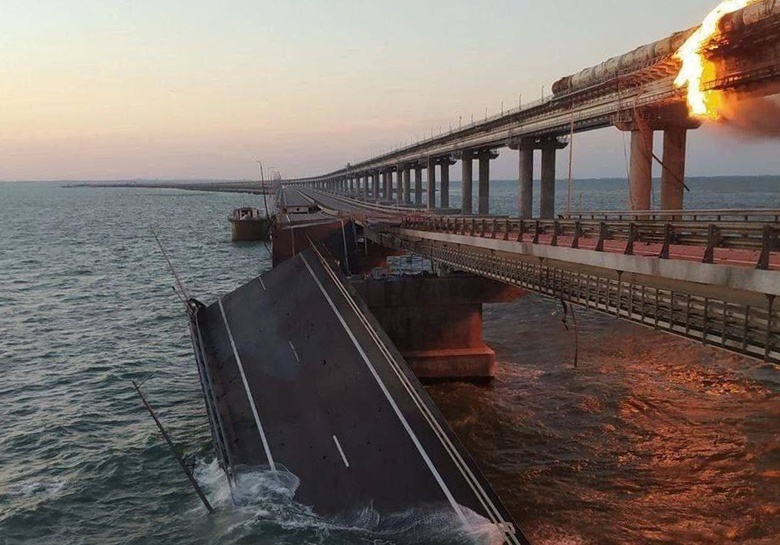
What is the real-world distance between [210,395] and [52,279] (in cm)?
4728

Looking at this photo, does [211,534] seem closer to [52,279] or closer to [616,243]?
[616,243]

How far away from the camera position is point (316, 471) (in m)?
20.6

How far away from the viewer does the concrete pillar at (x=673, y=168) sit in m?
41.3

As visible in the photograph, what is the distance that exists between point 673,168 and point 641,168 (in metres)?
2.38

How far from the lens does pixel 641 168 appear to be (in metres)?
41.1

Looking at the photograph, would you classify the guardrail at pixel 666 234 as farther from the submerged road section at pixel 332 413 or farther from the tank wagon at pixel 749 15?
the tank wagon at pixel 749 15

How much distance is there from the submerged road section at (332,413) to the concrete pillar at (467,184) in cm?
5137

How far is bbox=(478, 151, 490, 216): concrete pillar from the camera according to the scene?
83250 mm

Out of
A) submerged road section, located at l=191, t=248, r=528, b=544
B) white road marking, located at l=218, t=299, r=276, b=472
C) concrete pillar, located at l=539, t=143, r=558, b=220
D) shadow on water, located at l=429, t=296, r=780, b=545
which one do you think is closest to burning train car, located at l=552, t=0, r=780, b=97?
concrete pillar, located at l=539, t=143, r=558, b=220

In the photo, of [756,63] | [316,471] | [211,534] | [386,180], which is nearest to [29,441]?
[211,534]

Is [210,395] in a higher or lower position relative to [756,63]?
lower

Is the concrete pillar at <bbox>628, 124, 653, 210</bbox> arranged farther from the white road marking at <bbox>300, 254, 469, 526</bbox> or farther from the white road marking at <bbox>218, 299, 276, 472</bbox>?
the white road marking at <bbox>218, 299, 276, 472</bbox>

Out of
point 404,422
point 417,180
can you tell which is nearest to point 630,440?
point 404,422

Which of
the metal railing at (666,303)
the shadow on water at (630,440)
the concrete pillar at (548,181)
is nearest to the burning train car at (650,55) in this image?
the concrete pillar at (548,181)
